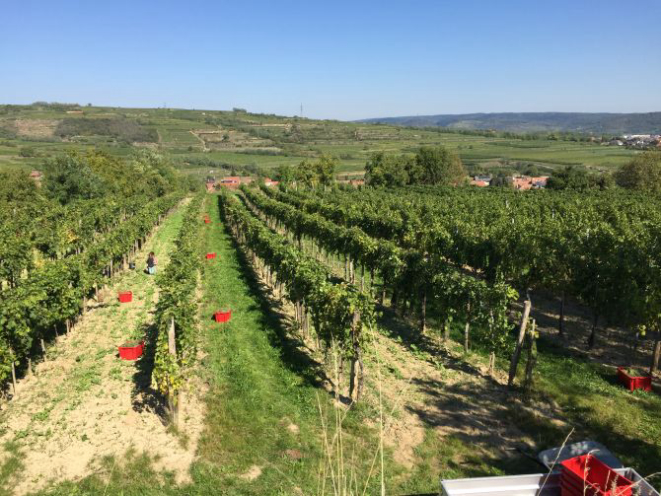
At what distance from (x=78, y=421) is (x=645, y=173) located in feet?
210

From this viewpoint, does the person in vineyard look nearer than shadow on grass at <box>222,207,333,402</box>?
No

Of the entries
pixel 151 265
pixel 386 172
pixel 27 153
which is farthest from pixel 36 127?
pixel 151 265

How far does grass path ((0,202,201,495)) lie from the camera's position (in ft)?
26.6

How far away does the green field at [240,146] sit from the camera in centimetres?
11425

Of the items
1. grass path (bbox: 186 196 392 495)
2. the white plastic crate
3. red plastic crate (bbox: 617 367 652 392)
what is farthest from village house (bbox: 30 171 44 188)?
red plastic crate (bbox: 617 367 652 392)

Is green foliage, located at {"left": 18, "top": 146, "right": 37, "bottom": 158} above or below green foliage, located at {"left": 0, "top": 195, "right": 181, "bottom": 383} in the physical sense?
above

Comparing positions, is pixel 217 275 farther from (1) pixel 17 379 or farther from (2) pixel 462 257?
(2) pixel 462 257

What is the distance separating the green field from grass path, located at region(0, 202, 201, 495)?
9074 cm

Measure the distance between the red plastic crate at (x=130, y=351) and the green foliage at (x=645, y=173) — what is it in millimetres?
57646

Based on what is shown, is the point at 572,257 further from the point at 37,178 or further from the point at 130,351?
the point at 37,178

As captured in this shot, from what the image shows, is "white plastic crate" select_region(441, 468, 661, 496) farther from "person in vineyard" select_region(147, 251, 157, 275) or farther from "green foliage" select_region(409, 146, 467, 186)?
"green foliage" select_region(409, 146, 467, 186)

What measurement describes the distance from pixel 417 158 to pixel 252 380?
63.4 m

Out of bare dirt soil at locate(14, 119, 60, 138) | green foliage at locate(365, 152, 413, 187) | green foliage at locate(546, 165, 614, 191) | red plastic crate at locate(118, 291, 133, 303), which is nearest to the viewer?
red plastic crate at locate(118, 291, 133, 303)

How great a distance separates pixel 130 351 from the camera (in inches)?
481
